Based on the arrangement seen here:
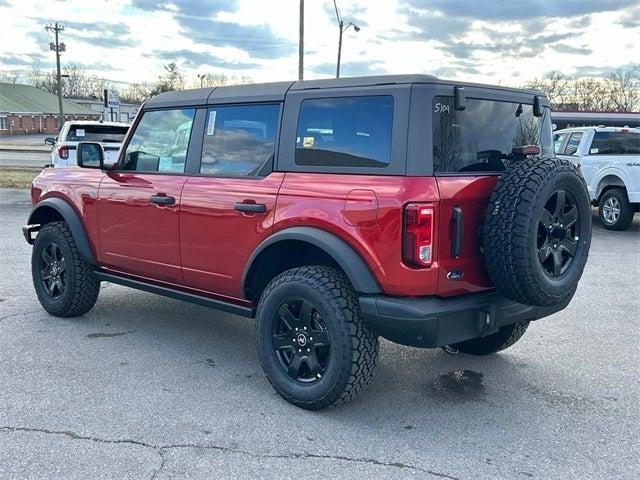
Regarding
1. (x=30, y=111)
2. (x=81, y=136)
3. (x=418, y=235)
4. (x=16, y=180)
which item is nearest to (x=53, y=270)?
(x=418, y=235)

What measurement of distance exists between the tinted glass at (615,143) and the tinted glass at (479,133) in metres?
8.73

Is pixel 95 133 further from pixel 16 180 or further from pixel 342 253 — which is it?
pixel 342 253

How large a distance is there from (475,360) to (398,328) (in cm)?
159

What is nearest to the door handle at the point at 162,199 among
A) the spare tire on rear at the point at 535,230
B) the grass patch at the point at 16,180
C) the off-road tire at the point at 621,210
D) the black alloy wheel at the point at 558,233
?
the spare tire on rear at the point at 535,230

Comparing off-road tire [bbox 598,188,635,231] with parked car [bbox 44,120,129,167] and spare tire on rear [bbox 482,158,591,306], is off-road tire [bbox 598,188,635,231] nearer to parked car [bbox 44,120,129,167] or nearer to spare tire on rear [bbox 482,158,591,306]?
spare tire on rear [bbox 482,158,591,306]

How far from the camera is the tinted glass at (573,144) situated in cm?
1247

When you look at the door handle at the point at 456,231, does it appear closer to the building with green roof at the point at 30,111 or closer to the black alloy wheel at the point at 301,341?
the black alloy wheel at the point at 301,341

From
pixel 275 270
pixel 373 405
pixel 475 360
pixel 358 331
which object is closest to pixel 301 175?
pixel 275 270

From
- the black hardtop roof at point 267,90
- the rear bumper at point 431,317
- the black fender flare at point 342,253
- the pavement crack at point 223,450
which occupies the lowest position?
the pavement crack at point 223,450

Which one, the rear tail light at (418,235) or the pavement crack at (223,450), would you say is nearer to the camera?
the pavement crack at (223,450)

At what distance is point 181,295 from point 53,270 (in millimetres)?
1642

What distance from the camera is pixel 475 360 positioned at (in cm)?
470

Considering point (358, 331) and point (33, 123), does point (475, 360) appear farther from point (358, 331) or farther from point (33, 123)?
point (33, 123)

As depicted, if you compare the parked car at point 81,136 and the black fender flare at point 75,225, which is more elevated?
the parked car at point 81,136
